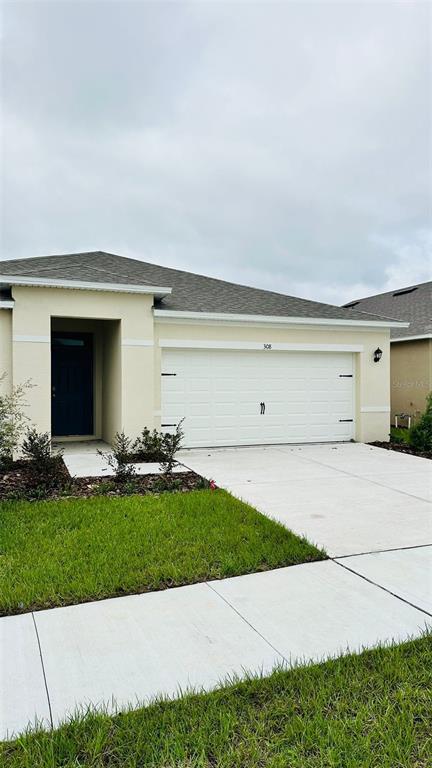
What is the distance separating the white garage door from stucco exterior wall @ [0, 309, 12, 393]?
3139 millimetres

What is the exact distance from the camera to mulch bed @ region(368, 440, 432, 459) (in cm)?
1084

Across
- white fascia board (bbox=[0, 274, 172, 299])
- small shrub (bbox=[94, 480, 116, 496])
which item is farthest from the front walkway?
white fascia board (bbox=[0, 274, 172, 299])

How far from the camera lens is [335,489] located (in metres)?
7.42

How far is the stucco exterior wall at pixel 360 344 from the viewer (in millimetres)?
11469

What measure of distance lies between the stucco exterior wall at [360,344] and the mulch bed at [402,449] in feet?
1.61

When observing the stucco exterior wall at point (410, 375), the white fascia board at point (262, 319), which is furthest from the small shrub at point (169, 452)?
the stucco exterior wall at point (410, 375)

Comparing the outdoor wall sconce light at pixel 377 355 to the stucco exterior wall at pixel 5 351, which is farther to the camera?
the outdoor wall sconce light at pixel 377 355

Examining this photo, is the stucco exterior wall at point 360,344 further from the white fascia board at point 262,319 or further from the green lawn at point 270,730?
the green lawn at point 270,730

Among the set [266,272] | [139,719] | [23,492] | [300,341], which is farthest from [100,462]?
[266,272]

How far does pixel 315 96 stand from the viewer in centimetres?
1131

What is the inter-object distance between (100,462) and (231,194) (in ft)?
34.7

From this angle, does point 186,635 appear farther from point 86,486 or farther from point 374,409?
point 374,409

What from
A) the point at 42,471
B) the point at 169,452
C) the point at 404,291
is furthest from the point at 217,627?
the point at 404,291

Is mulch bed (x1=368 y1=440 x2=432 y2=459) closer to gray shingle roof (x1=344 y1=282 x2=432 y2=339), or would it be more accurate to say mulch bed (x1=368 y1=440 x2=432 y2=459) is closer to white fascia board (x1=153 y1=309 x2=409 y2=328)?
white fascia board (x1=153 y1=309 x2=409 y2=328)
